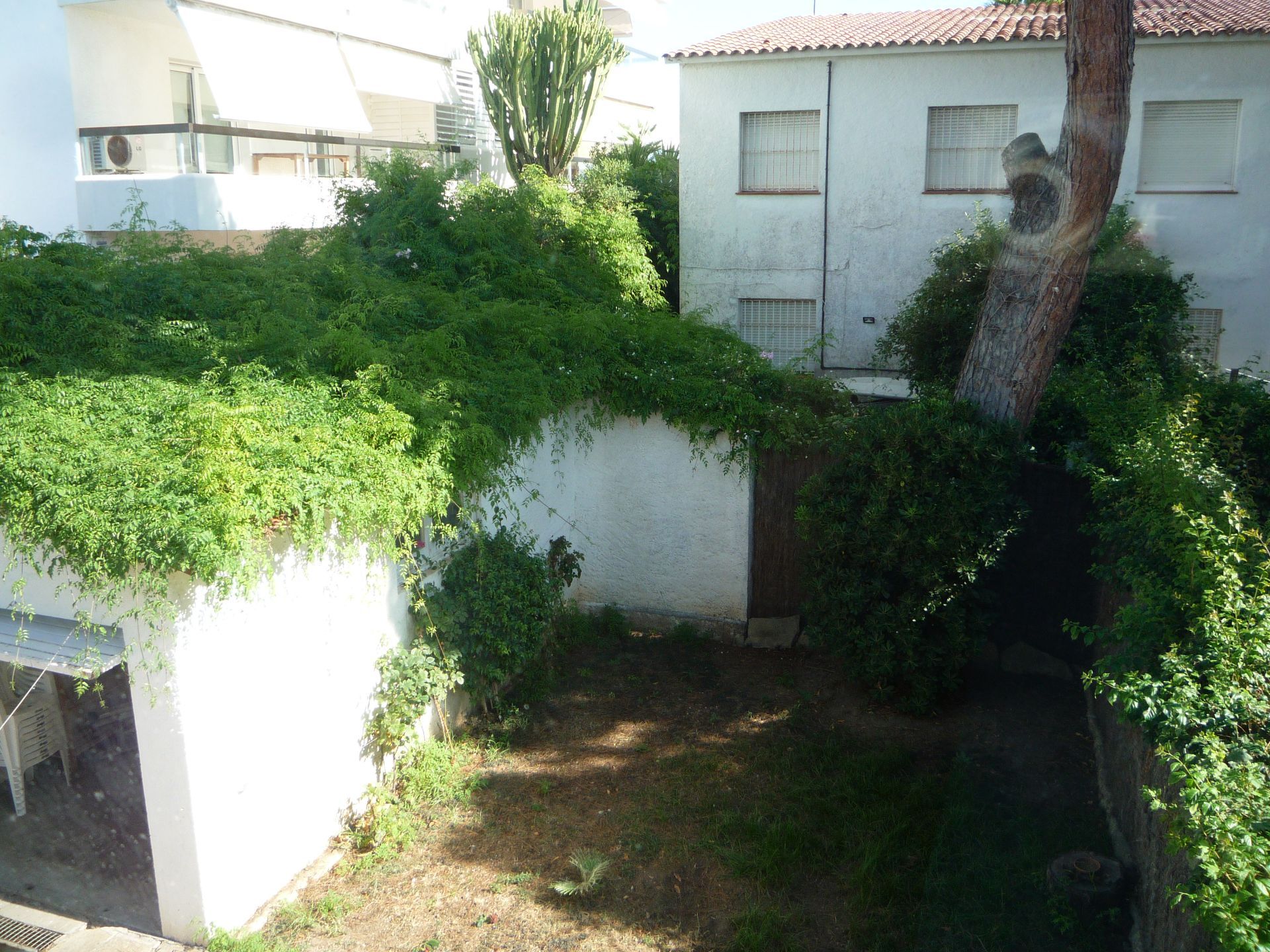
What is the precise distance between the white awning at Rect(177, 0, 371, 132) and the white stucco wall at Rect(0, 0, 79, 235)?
1.80m

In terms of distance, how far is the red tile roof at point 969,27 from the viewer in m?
14.0

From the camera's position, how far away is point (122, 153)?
12461mm

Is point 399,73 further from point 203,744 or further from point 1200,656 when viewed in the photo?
point 1200,656

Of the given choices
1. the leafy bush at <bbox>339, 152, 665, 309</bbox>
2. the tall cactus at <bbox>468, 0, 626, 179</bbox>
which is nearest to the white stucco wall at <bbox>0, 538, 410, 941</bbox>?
the leafy bush at <bbox>339, 152, 665, 309</bbox>

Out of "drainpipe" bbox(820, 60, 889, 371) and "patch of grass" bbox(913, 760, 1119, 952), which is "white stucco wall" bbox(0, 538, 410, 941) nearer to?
"patch of grass" bbox(913, 760, 1119, 952)

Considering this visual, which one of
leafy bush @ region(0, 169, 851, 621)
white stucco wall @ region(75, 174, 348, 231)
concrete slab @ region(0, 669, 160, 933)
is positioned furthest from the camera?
white stucco wall @ region(75, 174, 348, 231)

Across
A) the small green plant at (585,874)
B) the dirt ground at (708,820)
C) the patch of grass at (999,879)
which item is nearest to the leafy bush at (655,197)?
the dirt ground at (708,820)

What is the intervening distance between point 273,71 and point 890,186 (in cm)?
933

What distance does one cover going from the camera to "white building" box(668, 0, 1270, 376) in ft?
46.7

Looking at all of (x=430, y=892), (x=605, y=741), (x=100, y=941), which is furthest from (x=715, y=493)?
(x=100, y=941)

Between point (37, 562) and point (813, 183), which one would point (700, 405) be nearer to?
point (37, 562)

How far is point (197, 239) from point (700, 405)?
26.3 feet

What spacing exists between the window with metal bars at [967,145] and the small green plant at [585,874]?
40.9ft

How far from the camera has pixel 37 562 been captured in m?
5.27
